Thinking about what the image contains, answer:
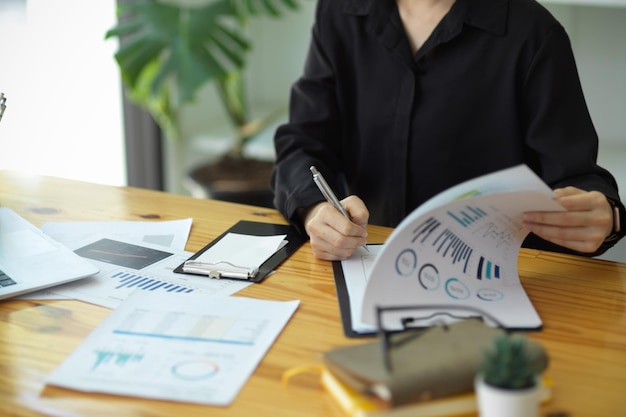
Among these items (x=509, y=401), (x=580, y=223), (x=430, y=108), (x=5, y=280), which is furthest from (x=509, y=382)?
(x=430, y=108)

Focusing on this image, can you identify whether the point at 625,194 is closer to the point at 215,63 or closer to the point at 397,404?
the point at 215,63

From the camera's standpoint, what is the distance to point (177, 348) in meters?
0.88

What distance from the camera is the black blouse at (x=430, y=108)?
1.38 meters

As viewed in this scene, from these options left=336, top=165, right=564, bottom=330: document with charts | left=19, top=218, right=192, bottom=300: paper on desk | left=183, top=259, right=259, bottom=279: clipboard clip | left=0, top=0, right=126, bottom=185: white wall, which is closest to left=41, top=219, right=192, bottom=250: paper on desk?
left=19, top=218, right=192, bottom=300: paper on desk

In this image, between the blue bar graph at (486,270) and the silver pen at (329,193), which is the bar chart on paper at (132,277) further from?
the blue bar graph at (486,270)

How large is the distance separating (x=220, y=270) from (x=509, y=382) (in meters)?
0.53

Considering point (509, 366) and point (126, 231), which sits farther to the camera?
point (126, 231)

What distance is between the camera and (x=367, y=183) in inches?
63.3

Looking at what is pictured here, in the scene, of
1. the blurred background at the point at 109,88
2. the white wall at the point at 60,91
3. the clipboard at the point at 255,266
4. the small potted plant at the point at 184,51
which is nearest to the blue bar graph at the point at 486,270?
the clipboard at the point at 255,266

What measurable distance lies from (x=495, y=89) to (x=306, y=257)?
1.68ft

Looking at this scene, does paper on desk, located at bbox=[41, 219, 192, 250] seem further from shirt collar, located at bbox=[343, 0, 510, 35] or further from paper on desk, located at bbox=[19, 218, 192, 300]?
shirt collar, located at bbox=[343, 0, 510, 35]

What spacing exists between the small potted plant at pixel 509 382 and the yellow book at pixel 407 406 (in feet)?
0.20

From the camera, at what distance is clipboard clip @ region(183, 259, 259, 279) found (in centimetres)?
110

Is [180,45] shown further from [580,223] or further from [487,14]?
[580,223]
